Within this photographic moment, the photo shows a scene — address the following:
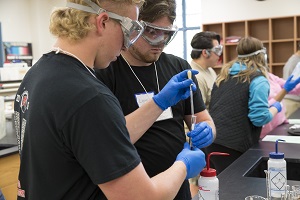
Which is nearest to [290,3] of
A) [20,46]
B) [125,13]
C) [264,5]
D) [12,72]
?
[264,5]

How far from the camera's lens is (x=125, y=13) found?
93 cm

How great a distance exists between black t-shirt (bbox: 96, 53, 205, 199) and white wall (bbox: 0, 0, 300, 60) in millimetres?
4441

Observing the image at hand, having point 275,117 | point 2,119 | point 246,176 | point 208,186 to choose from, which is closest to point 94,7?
point 208,186

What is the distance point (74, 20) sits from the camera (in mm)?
875

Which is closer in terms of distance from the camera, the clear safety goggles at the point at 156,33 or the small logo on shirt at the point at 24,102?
the small logo on shirt at the point at 24,102

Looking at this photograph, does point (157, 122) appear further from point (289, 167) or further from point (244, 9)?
point (244, 9)

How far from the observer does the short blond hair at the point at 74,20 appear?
2.85 feet

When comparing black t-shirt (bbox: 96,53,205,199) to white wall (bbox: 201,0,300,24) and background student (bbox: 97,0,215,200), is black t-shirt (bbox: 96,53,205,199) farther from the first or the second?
white wall (bbox: 201,0,300,24)

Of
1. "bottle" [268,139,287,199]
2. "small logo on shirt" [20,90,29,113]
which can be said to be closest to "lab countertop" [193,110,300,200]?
"bottle" [268,139,287,199]

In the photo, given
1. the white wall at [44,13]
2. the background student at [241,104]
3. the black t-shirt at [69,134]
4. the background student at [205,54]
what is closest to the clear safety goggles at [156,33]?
the black t-shirt at [69,134]

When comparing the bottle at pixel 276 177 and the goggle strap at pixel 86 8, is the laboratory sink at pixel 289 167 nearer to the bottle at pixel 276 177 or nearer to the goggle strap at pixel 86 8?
the bottle at pixel 276 177

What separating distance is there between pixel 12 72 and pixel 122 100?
136 inches

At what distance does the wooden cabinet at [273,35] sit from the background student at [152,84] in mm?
5003

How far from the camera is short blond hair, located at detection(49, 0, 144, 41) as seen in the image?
869 millimetres
